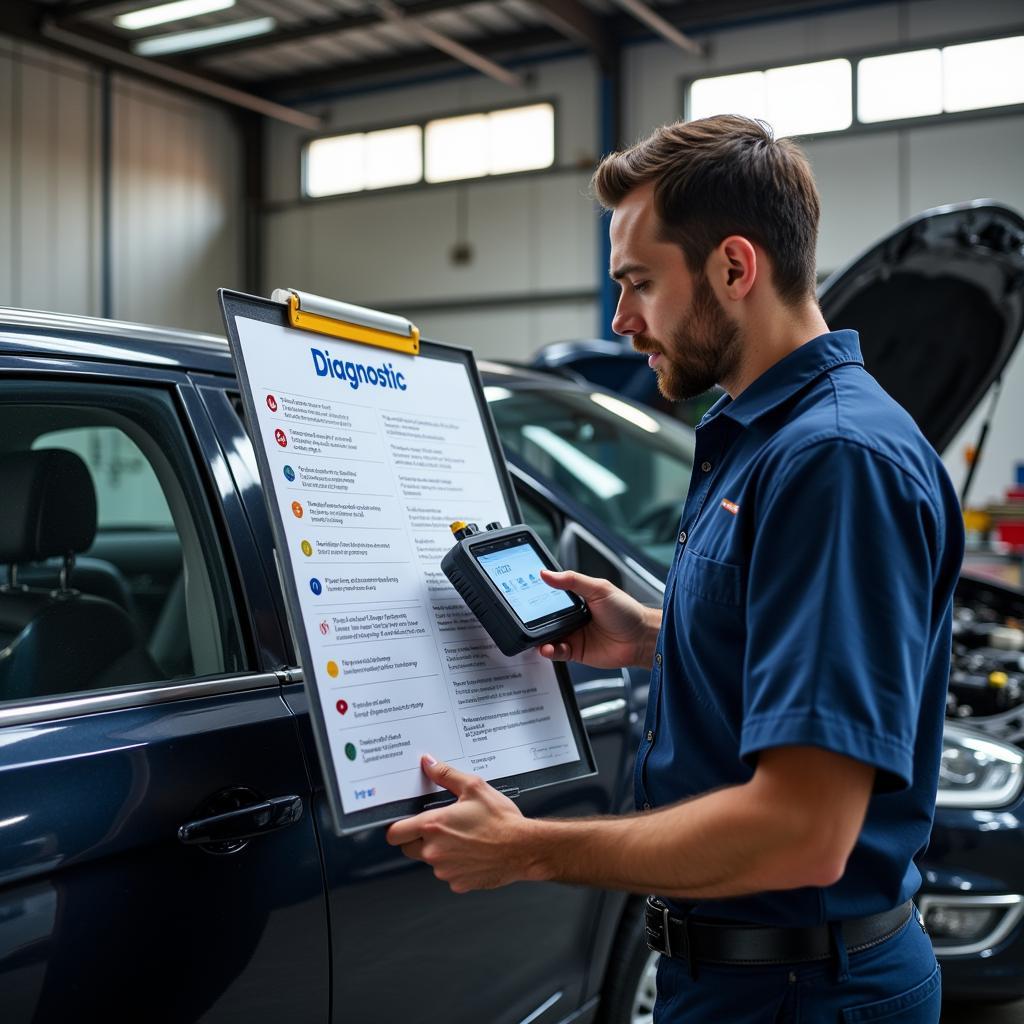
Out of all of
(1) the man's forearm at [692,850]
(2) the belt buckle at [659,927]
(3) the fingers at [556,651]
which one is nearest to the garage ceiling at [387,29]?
(3) the fingers at [556,651]

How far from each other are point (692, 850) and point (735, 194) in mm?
689

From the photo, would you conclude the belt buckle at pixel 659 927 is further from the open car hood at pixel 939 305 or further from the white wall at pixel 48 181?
the white wall at pixel 48 181

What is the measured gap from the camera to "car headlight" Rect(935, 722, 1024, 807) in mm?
2705

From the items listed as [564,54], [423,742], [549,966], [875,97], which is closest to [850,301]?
[549,966]

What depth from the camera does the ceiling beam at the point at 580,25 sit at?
36.8 ft

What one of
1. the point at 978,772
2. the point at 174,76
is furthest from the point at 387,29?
the point at 978,772

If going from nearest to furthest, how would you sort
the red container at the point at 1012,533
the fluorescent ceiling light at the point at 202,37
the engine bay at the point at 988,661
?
the engine bay at the point at 988,661 < the red container at the point at 1012,533 < the fluorescent ceiling light at the point at 202,37

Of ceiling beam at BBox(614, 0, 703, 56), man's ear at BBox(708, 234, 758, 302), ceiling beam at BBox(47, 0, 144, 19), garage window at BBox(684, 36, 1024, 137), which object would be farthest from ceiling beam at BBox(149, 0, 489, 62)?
man's ear at BBox(708, 234, 758, 302)

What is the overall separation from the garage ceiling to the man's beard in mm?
10318

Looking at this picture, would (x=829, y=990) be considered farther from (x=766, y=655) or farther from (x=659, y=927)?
(x=766, y=655)

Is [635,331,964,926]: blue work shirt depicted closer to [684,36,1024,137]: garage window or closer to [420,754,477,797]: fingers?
[420,754,477,797]: fingers

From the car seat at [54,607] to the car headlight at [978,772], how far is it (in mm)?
1919

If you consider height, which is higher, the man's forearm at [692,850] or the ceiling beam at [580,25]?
the ceiling beam at [580,25]

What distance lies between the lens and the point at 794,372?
1.27 m
